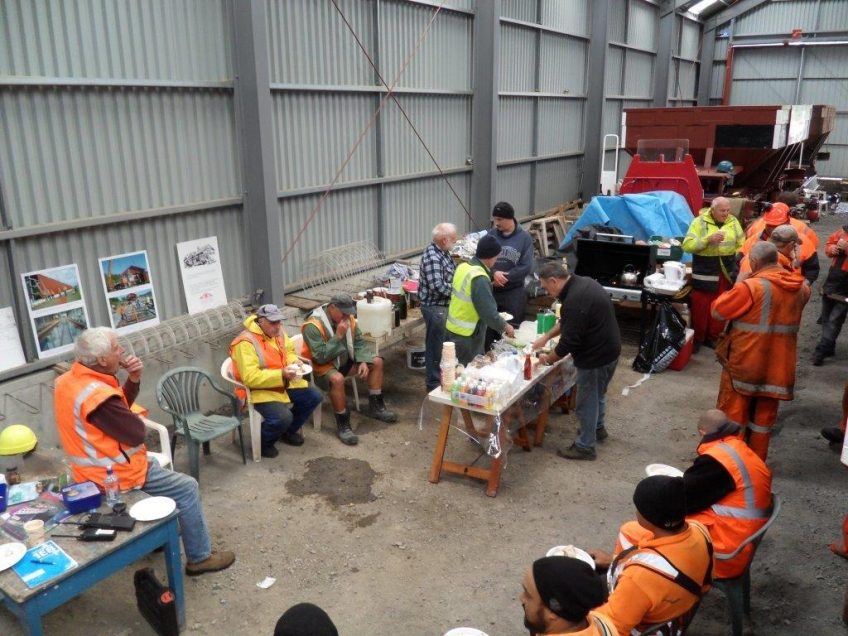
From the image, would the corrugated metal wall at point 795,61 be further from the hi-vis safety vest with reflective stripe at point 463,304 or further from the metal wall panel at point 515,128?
the hi-vis safety vest with reflective stripe at point 463,304

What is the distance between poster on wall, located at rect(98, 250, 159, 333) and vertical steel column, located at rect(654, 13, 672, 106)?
17.3m

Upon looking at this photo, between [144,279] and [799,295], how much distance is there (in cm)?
584

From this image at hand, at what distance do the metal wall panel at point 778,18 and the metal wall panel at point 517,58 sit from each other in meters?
13.6

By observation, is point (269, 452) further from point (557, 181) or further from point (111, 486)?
point (557, 181)

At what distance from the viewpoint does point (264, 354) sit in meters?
5.86

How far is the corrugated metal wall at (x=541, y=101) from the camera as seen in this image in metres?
12.5

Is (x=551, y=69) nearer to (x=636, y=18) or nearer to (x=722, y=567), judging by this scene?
(x=636, y=18)

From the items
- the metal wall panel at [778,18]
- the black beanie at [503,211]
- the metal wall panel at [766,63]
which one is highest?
the metal wall panel at [778,18]

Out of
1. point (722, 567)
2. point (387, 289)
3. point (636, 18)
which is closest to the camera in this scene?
point (722, 567)

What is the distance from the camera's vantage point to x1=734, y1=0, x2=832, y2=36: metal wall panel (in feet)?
70.4

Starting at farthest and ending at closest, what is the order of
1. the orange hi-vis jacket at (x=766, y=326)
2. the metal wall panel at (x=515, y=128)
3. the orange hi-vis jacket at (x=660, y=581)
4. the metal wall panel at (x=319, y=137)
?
the metal wall panel at (x=515, y=128) → the metal wall panel at (x=319, y=137) → the orange hi-vis jacket at (x=766, y=326) → the orange hi-vis jacket at (x=660, y=581)

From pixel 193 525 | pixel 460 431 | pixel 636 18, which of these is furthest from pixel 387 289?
pixel 636 18

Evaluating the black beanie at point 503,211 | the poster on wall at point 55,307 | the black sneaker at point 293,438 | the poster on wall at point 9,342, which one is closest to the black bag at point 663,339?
the black beanie at point 503,211

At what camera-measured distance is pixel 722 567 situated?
3639 millimetres
